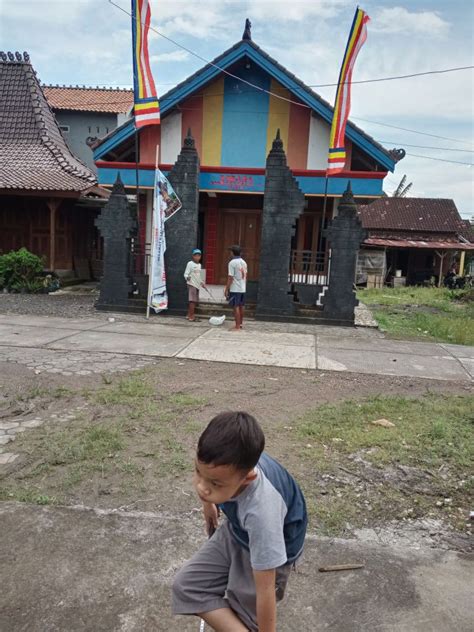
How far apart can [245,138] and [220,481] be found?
13101 millimetres

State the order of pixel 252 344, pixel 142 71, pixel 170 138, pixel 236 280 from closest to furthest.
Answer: pixel 252 344 < pixel 236 280 < pixel 142 71 < pixel 170 138

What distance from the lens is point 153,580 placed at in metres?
2.41

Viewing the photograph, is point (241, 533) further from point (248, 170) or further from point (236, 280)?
point (248, 170)

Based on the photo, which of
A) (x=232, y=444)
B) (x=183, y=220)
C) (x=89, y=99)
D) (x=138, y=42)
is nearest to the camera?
(x=232, y=444)

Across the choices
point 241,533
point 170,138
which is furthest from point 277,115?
point 241,533

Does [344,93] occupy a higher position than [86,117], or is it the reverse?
[86,117]

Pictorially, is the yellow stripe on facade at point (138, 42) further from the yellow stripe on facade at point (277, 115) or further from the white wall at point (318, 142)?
the white wall at point (318, 142)

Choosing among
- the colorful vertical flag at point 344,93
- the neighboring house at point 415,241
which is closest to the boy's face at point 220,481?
the colorful vertical flag at point 344,93

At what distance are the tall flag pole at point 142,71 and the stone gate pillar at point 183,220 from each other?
39.7 inches

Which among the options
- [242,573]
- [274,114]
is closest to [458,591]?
[242,573]

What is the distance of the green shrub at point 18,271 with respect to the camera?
48.1 feet

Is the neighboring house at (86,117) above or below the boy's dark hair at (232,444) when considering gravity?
above

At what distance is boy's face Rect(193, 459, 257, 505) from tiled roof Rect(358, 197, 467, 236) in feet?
99.5

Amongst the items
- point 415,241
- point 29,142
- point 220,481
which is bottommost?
point 220,481
